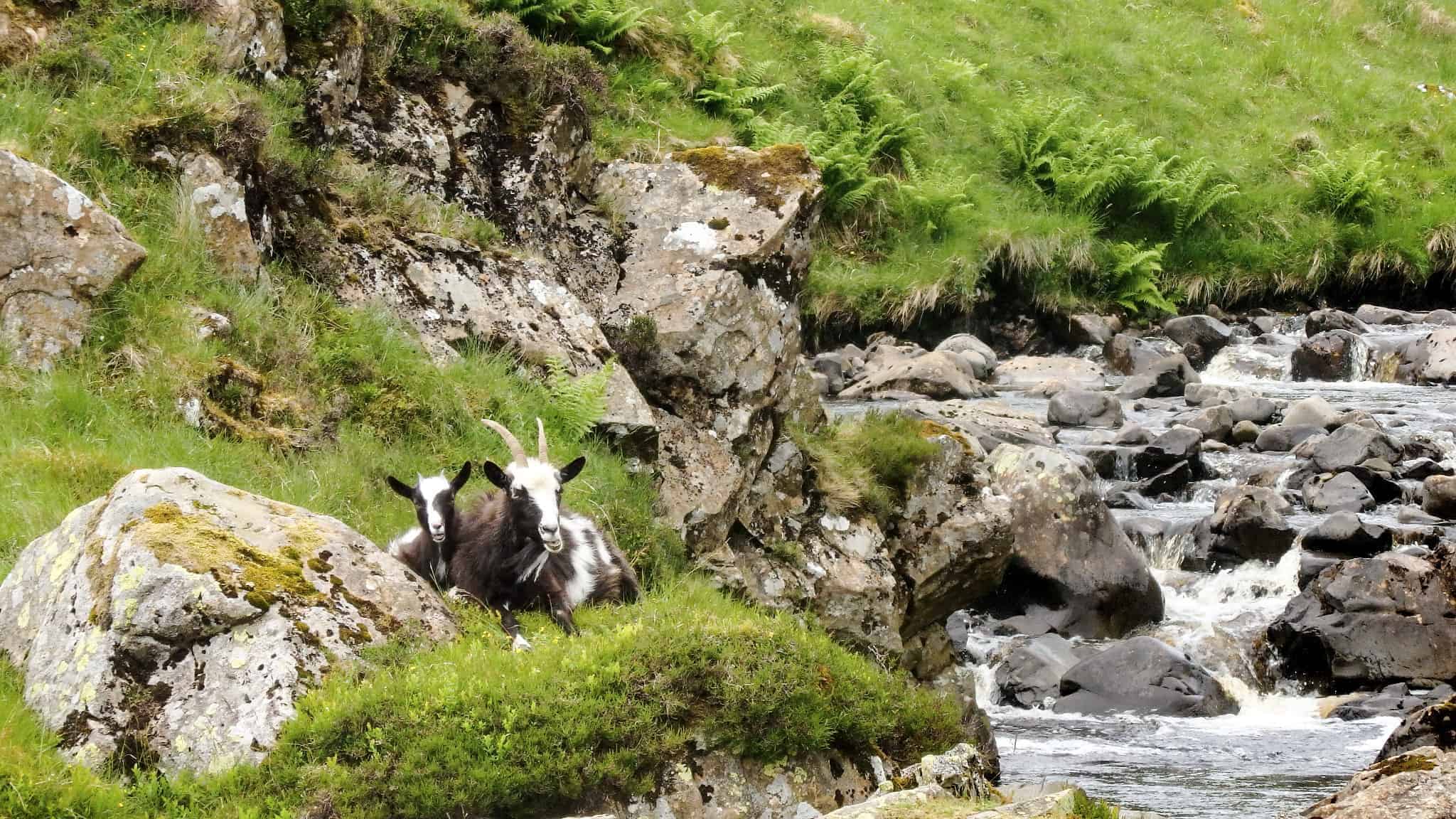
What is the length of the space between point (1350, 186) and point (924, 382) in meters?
17.1

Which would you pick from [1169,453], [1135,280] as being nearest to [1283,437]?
[1169,453]

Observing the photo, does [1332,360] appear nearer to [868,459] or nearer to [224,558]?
[868,459]

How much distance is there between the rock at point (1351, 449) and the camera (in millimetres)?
21141

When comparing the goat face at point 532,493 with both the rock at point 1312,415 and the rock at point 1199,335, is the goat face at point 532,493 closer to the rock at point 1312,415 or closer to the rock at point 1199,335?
the rock at point 1312,415

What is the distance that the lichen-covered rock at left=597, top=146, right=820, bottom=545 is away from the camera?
1233cm

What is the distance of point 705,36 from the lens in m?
22.0

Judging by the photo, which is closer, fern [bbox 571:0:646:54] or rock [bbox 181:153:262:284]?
rock [bbox 181:153:262:284]

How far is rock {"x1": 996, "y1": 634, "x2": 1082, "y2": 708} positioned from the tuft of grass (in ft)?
9.74

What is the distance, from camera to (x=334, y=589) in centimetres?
725

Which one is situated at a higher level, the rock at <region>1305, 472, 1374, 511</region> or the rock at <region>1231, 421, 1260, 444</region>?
the rock at <region>1305, 472, 1374, 511</region>

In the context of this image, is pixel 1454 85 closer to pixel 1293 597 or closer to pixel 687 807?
pixel 1293 597

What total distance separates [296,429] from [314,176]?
3.11m

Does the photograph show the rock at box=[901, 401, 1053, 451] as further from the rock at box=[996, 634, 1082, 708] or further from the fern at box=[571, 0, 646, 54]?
the fern at box=[571, 0, 646, 54]

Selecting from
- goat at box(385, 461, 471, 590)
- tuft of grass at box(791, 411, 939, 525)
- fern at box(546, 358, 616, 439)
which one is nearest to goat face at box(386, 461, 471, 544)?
goat at box(385, 461, 471, 590)
